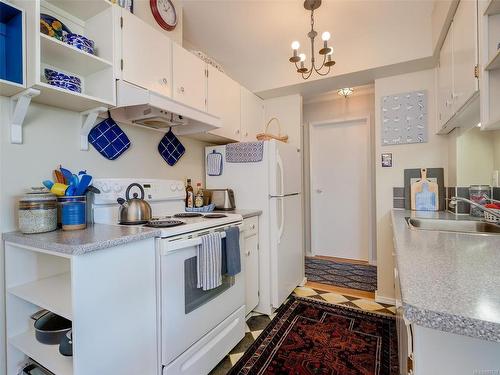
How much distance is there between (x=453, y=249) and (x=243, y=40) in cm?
240

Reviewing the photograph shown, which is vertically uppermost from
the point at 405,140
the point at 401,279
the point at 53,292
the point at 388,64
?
the point at 388,64

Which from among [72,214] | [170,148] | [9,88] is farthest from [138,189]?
[9,88]

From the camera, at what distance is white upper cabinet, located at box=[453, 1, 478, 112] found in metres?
1.26

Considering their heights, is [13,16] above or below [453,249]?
above

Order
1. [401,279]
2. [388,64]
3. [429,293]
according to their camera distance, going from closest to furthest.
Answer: [429,293]
[401,279]
[388,64]

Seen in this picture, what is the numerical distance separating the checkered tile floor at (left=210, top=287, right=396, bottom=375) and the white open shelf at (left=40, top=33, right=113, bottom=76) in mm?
1979

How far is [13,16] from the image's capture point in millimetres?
1233

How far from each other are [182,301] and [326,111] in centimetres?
349

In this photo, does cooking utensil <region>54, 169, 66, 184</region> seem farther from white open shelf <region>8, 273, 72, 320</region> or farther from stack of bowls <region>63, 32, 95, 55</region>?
stack of bowls <region>63, 32, 95, 55</region>

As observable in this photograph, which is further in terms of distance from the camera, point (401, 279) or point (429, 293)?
point (401, 279)

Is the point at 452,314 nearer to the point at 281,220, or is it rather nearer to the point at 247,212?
the point at 247,212

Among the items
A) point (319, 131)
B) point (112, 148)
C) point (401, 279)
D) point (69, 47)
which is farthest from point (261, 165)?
point (319, 131)

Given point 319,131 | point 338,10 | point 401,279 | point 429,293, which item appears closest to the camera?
point 429,293

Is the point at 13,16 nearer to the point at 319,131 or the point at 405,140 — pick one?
the point at 405,140
